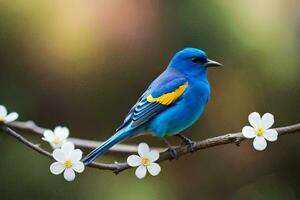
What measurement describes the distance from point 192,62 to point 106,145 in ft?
1.25

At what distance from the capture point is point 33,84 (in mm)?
2578

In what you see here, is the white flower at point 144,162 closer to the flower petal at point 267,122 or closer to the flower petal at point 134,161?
the flower petal at point 134,161

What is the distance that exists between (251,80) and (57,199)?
0.91 meters

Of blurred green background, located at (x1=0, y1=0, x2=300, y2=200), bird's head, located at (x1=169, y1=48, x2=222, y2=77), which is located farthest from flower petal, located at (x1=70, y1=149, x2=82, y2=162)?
blurred green background, located at (x1=0, y1=0, x2=300, y2=200)

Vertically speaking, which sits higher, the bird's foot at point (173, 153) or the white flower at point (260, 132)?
the white flower at point (260, 132)

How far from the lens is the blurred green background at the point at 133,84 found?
92.4 inches

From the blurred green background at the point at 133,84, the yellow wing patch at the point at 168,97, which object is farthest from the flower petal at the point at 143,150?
the blurred green background at the point at 133,84

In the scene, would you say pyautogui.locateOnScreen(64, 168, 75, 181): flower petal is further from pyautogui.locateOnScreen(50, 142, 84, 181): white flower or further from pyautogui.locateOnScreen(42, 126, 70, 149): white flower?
pyautogui.locateOnScreen(42, 126, 70, 149): white flower

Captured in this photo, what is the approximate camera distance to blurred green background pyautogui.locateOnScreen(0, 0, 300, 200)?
2.35 metres

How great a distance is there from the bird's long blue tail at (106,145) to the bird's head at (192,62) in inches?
10.5

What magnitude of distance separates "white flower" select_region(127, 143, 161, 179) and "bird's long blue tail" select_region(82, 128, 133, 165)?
106 mm

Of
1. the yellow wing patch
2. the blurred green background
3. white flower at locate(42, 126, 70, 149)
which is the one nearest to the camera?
white flower at locate(42, 126, 70, 149)

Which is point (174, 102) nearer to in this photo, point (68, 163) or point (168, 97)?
point (168, 97)

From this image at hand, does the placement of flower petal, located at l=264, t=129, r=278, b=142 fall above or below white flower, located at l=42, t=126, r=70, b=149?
above
